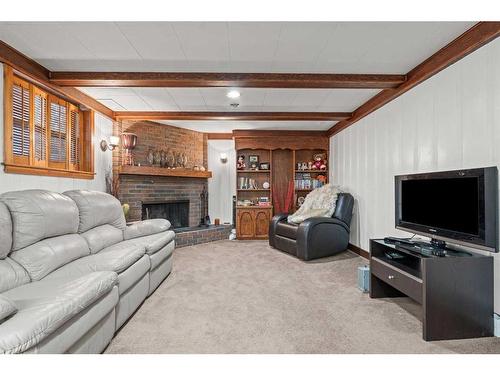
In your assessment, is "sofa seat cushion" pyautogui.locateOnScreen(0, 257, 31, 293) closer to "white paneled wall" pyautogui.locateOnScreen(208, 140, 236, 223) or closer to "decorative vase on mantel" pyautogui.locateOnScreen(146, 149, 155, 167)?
"decorative vase on mantel" pyautogui.locateOnScreen(146, 149, 155, 167)

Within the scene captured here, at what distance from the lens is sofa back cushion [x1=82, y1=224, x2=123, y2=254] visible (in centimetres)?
255

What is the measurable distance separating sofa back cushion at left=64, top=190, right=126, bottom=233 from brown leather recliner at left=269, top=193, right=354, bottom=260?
7.74 ft

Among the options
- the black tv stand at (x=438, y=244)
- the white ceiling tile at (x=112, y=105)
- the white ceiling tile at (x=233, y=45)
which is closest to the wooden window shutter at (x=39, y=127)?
the white ceiling tile at (x=233, y=45)

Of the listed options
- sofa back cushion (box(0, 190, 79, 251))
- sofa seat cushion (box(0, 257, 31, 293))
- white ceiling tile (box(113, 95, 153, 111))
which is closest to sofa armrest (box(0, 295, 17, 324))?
sofa seat cushion (box(0, 257, 31, 293))

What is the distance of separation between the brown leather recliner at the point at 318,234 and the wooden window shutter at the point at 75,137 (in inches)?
123

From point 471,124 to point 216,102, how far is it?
287cm

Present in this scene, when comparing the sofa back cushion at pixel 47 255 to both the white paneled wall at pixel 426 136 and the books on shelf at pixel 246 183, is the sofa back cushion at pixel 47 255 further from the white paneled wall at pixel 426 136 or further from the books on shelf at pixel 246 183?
the books on shelf at pixel 246 183

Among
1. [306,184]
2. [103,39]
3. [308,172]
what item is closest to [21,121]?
[103,39]

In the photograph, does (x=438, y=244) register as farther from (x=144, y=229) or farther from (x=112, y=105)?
(x=112, y=105)

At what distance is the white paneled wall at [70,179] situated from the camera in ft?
8.04

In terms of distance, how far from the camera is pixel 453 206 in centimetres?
212

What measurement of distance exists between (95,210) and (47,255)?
2.95ft

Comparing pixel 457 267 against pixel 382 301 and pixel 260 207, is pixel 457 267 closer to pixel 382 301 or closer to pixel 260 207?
pixel 382 301

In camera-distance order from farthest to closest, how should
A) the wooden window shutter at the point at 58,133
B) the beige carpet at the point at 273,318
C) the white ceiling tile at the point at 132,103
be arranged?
the white ceiling tile at the point at 132,103 < the wooden window shutter at the point at 58,133 < the beige carpet at the point at 273,318
